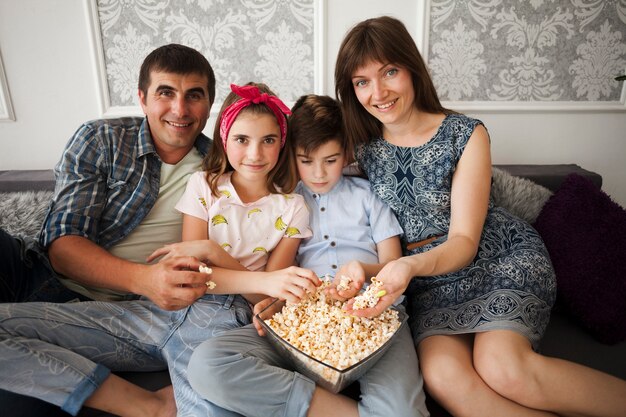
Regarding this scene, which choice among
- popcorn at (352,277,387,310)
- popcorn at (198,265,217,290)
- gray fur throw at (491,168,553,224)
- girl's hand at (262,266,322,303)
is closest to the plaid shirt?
popcorn at (198,265,217,290)

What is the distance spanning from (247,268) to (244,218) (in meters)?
0.18

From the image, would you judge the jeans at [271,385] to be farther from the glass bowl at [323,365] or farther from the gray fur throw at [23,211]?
the gray fur throw at [23,211]

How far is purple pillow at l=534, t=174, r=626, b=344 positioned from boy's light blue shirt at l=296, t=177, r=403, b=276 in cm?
64

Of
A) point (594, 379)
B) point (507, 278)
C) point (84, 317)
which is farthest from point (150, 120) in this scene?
point (594, 379)

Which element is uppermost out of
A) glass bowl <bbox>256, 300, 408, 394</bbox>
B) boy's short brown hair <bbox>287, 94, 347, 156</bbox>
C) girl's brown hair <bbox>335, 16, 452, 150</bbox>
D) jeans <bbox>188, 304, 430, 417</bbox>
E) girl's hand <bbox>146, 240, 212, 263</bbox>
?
girl's brown hair <bbox>335, 16, 452, 150</bbox>

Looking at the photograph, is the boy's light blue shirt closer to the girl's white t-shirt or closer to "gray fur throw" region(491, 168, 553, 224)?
the girl's white t-shirt

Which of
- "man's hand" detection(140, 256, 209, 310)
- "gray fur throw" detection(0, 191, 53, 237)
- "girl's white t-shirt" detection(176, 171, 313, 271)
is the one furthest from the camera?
"gray fur throw" detection(0, 191, 53, 237)

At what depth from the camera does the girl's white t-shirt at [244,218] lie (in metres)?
1.48

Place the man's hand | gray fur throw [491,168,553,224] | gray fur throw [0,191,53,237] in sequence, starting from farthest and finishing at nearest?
gray fur throw [491,168,553,224] → gray fur throw [0,191,53,237] → the man's hand

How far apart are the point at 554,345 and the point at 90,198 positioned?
1657 millimetres

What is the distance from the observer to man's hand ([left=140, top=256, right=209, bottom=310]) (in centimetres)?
124

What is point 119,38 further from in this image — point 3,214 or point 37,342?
point 37,342

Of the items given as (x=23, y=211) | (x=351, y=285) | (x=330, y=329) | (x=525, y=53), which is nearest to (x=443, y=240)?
(x=351, y=285)

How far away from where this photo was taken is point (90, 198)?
1.44 m
